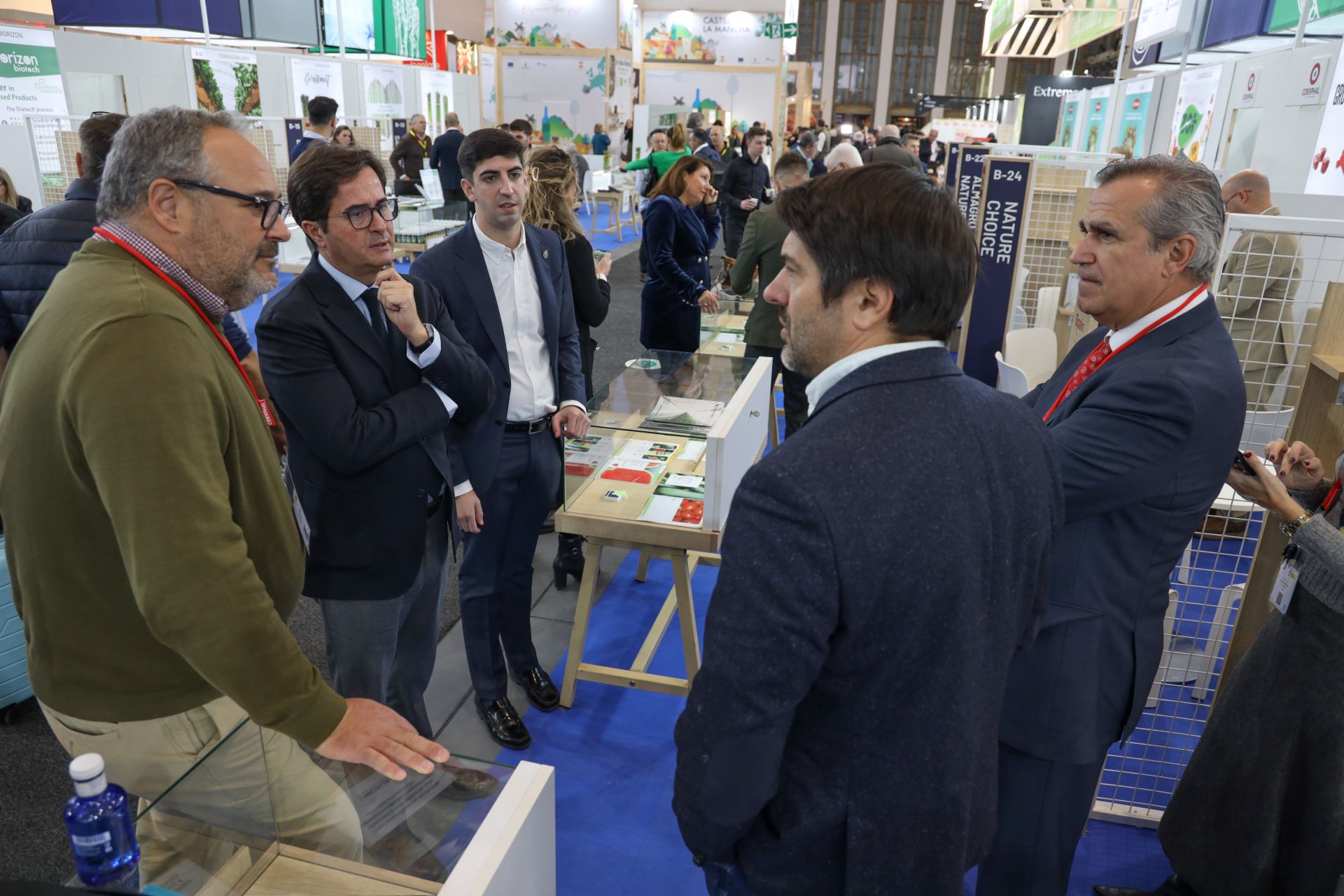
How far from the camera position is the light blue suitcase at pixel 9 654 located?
2.72 meters

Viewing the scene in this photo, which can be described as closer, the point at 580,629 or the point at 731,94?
the point at 580,629

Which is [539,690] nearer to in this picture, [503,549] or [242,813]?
[503,549]

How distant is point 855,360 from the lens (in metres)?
1.05

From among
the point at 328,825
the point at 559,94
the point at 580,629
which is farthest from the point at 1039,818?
the point at 559,94

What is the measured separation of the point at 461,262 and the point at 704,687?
5.85ft

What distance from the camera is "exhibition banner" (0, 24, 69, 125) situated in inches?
304

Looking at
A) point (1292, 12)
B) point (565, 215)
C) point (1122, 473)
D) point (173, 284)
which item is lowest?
point (1122, 473)

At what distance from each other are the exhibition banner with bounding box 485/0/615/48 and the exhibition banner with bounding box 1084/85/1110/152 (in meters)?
10.4

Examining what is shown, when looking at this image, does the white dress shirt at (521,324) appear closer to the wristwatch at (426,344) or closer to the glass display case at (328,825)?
the wristwatch at (426,344)

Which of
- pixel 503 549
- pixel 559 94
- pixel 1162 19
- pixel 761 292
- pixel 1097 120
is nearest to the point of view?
pixel 503 549

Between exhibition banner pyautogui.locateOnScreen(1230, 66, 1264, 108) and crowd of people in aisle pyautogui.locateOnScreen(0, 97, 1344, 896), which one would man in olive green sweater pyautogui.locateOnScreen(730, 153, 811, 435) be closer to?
crowd of people in aisle pyautogui.locateOnScreen(0, 97, 1344, 896)

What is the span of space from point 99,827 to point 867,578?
0.89 meters

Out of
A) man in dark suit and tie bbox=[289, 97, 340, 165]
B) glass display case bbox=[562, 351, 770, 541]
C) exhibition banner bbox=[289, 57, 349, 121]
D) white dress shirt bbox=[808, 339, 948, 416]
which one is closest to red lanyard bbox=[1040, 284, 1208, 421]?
white dress shirt bbox=[808, 339, 948, 416]

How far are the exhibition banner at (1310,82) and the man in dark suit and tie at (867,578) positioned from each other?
20.9 ft
